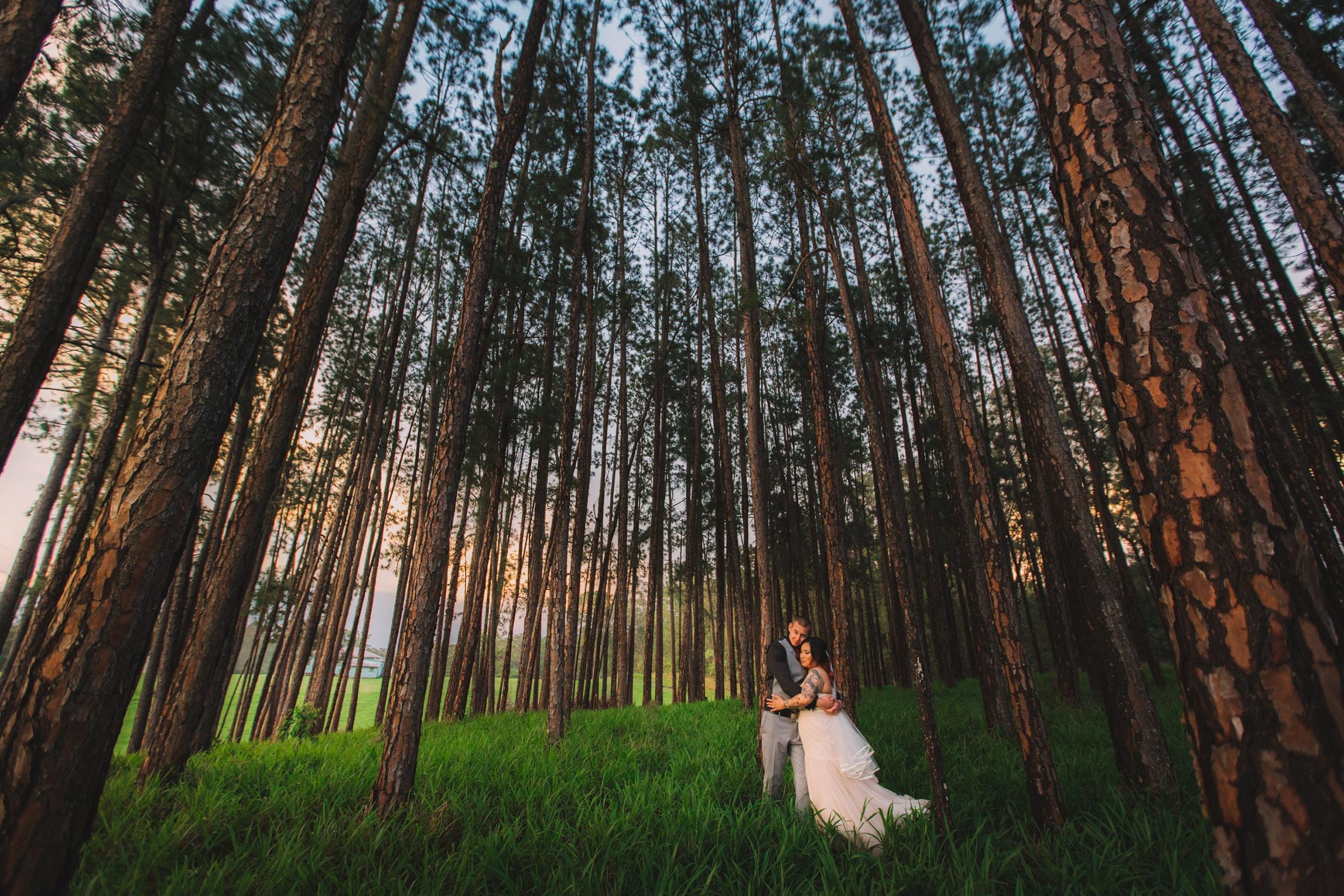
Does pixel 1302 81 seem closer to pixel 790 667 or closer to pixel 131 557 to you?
pixel 790 667

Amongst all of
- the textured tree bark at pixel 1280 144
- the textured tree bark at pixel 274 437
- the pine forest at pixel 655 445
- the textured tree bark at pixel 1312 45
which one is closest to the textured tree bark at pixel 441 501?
the pine forest at pixel 655 445

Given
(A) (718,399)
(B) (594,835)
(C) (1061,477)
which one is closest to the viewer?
(B) (594,835)

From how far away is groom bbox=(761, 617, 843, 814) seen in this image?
352 cm

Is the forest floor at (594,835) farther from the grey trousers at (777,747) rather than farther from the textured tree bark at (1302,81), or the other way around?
the textured tree bark at (1302,81)

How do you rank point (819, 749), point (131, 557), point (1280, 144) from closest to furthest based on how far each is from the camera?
point (131, 557), point (819, 749), point (1280, 144)

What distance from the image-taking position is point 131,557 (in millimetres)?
1707

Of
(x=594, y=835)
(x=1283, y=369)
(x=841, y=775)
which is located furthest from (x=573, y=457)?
(x=1283, y=369)

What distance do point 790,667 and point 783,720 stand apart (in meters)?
0.42

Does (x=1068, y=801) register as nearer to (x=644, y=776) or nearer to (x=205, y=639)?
(x=644, y=776)

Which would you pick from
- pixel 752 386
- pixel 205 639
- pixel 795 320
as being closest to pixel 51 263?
pixel 205 639

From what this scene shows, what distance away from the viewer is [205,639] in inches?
138

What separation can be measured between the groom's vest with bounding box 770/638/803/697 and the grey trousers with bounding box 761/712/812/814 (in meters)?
0.17

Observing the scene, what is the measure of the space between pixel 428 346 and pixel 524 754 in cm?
892

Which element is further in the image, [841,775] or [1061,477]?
[1061,477]
